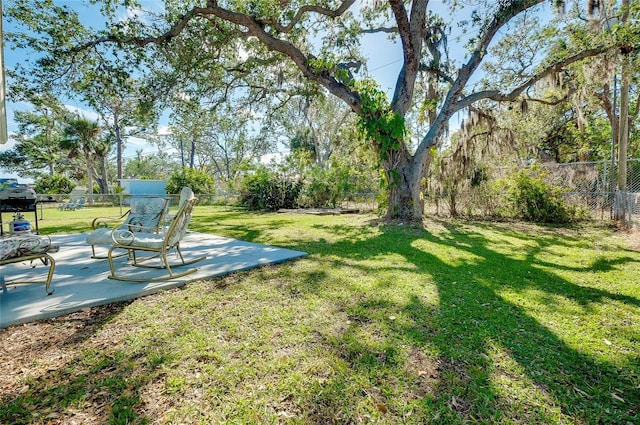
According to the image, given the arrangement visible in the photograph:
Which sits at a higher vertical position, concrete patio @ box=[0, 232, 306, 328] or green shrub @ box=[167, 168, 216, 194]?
green shrub @ box=[167, 168, 216, 194]

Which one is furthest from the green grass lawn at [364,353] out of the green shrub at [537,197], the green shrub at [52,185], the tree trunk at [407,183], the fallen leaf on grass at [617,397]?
the green shrub at [52,185]

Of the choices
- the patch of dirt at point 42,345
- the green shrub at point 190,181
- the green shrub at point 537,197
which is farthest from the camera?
the green shrub at point 190,181

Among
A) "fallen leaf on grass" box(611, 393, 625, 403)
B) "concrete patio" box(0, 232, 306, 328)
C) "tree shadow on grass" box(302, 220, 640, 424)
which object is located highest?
"concrete patio" box(0, 232, 306, 328)

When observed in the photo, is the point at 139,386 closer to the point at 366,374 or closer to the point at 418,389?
the point at 366,374

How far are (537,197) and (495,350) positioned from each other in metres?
8.50

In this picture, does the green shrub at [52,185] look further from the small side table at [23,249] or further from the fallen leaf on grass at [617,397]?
the fallen leaf on grass at [617,397]

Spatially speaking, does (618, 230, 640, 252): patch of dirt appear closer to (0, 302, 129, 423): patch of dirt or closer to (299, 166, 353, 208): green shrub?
(0, 302, 129, 423): patch of dirt

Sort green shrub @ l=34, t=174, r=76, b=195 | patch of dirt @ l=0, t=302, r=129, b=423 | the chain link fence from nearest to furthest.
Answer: patch of dirt @ l=0, t=302, r=129, b=423 → the chain link fence → green shrub @ l=34, t=174, r=76, b=195

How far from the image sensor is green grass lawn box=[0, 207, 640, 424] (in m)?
1.67

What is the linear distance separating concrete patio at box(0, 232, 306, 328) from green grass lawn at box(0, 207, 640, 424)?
0.99 feet

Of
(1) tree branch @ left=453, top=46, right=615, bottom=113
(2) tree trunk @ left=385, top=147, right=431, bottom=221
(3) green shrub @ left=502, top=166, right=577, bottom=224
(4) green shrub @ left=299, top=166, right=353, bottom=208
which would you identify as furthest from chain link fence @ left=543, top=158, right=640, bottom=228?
(4) green shrub @ left=299, top=166, right=353, bottom=208

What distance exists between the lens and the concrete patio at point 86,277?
114 inches

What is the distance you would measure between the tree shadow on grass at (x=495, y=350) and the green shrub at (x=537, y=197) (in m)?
5.31

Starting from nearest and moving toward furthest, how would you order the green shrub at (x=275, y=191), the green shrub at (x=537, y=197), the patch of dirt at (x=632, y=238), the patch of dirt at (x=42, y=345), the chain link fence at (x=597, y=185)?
1. the patch of dirt at (x=42, y=345)
2. the patch of dirt at (x=632, y=238)
3. the chain link fence at (x=597, y=185)
4. the green shrub at (x=537, y=197)
5. the green shrub at (x=275, y=191)
